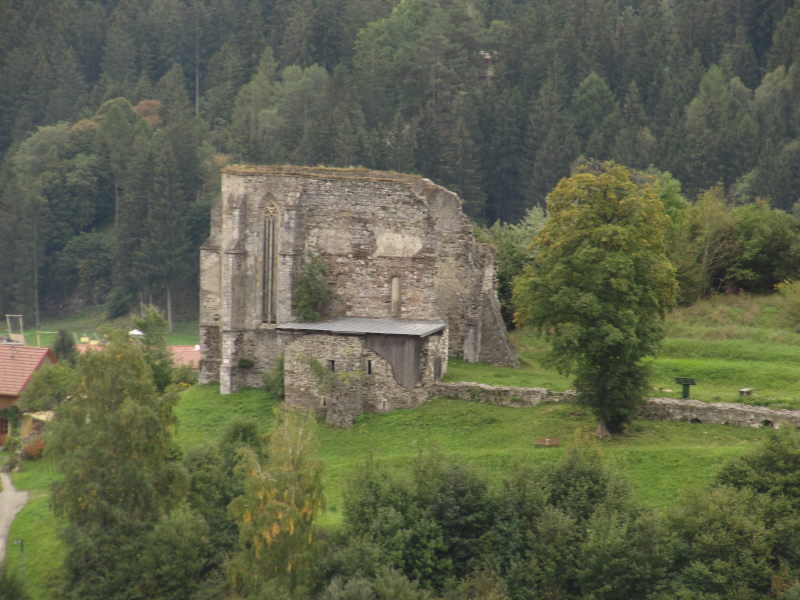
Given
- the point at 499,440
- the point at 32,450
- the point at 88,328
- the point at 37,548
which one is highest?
the point at 88,328

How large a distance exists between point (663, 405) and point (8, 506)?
783 inches

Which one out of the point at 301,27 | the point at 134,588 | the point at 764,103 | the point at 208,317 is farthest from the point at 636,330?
the point at 301,27

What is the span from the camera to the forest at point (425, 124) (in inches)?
3231

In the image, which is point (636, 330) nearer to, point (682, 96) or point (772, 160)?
point (772, 160)

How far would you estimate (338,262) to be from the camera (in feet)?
131

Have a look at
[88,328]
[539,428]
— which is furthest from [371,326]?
[88,328]

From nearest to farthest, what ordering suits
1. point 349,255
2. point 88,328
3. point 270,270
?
point 349,255 → point 270,270 → point 88,328

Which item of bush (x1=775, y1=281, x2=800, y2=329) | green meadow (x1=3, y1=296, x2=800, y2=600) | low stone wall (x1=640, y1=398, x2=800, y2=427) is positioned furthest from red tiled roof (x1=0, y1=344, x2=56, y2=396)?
bush (x1=775, y1=281, x2=800, y2=329)

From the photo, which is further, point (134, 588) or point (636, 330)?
point (636, 330)

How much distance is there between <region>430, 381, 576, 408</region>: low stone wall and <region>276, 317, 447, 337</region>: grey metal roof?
6.17 ft

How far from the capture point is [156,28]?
413 ft

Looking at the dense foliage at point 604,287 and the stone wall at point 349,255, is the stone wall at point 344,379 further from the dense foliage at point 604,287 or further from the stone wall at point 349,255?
the dense foliage at point 604,287

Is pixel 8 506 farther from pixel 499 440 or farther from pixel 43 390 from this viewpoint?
pixel 499 440

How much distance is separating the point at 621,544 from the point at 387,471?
6391mm
